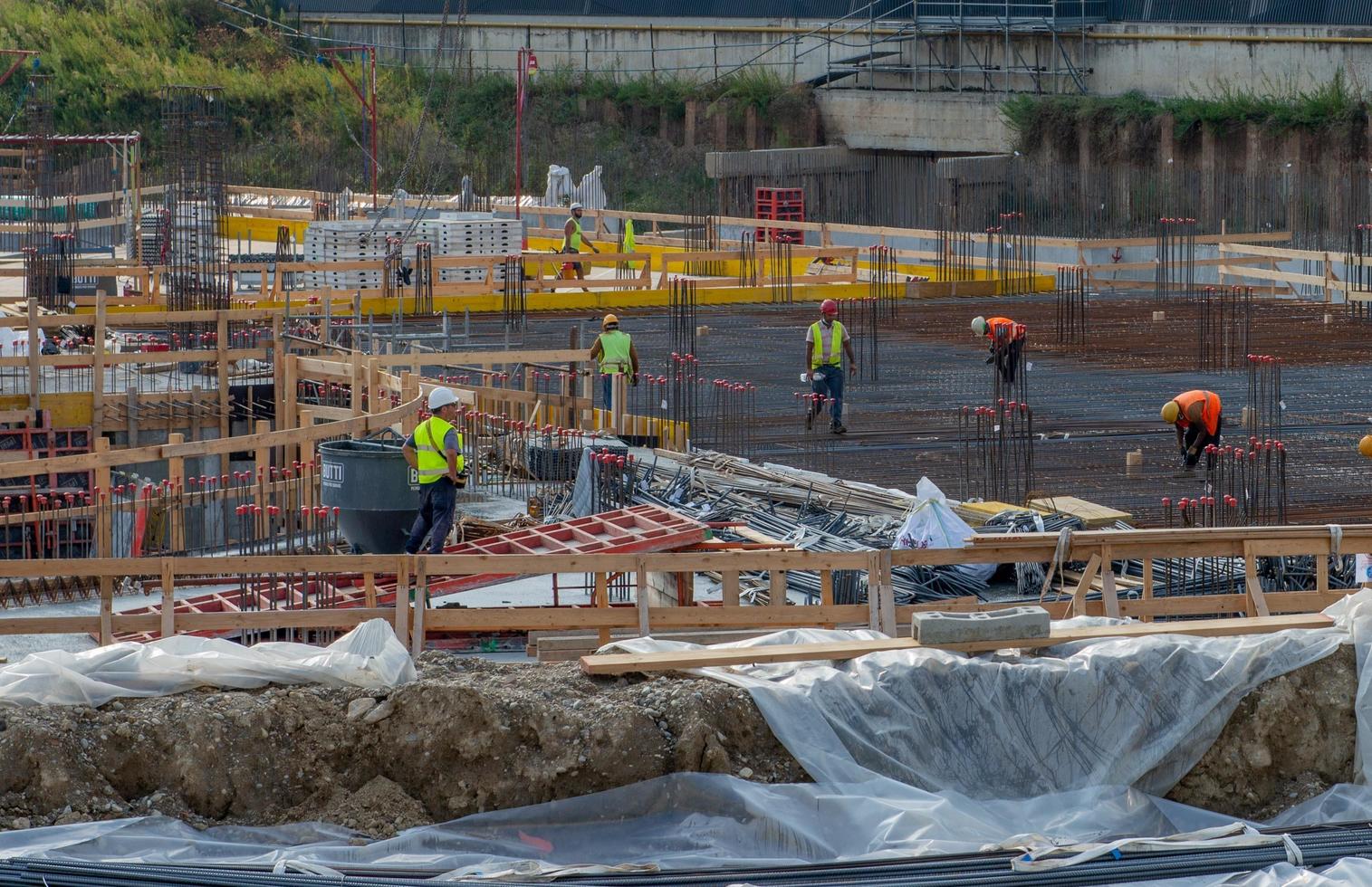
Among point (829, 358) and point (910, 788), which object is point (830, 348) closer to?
point (829, 358)

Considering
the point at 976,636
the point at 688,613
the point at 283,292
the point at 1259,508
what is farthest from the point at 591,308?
the point at 976,636

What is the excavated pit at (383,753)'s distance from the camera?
9.12 m

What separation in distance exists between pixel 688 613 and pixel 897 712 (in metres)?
2.63

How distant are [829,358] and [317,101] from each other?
127 ft

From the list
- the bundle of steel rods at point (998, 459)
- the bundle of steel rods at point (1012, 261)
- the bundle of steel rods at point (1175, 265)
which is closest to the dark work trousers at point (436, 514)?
the bundle of steel rods at point (998, 459)

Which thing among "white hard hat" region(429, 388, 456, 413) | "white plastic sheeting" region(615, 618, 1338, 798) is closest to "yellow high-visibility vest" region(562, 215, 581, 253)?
"white hard hat" region(429, 388, 456, 413)

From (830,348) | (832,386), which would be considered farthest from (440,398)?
(832,386)

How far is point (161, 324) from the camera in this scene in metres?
28.0

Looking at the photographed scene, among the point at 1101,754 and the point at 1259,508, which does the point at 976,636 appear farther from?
the point at 1259,508

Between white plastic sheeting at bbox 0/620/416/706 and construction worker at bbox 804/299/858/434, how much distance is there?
10333 millimetres

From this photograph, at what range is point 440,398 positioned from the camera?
47.3ft

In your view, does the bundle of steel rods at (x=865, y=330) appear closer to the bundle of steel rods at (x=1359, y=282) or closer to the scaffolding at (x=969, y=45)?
the bundle of steel rods at (x=1359, y=282)

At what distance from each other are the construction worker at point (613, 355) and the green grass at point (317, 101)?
90.8 feet

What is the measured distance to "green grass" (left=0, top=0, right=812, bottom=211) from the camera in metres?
50.8
